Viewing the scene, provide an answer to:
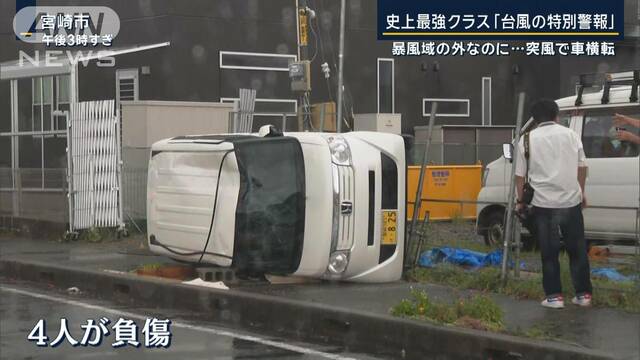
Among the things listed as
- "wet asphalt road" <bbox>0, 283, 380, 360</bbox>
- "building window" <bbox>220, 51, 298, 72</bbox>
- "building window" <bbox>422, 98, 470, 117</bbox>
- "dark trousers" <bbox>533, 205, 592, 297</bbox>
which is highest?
"building window" <bbox>220, 51, 298, 72</bbox>

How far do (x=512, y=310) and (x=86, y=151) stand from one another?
9.71m

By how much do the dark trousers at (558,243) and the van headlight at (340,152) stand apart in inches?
92.6

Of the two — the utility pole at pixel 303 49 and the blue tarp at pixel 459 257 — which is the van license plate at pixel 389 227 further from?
the utility pole at pixel 303 49

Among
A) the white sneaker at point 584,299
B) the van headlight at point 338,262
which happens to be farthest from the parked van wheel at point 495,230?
the white sneaker at point 584,299

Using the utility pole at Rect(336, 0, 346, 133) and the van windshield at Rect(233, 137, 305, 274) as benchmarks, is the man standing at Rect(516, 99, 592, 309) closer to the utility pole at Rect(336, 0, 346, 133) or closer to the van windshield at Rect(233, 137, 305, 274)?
the van windshield at Rect(233, 137, 305, 274)

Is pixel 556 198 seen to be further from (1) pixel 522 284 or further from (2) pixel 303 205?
(2) pixel 303 205

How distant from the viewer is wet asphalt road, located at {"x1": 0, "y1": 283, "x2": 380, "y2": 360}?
25.8ft

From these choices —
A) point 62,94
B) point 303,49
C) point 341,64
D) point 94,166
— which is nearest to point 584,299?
point 94,166

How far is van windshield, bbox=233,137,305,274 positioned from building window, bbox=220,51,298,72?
12702 millimetres

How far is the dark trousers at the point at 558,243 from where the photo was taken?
28.7 feet

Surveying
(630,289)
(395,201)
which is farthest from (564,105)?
(630,289)

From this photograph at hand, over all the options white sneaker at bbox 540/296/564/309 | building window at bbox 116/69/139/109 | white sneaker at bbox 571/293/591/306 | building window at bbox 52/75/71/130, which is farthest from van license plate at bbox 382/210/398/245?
building window at bbox 116/69/139/109

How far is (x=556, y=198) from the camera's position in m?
8.74

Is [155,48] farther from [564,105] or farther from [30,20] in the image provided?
[564,105]
